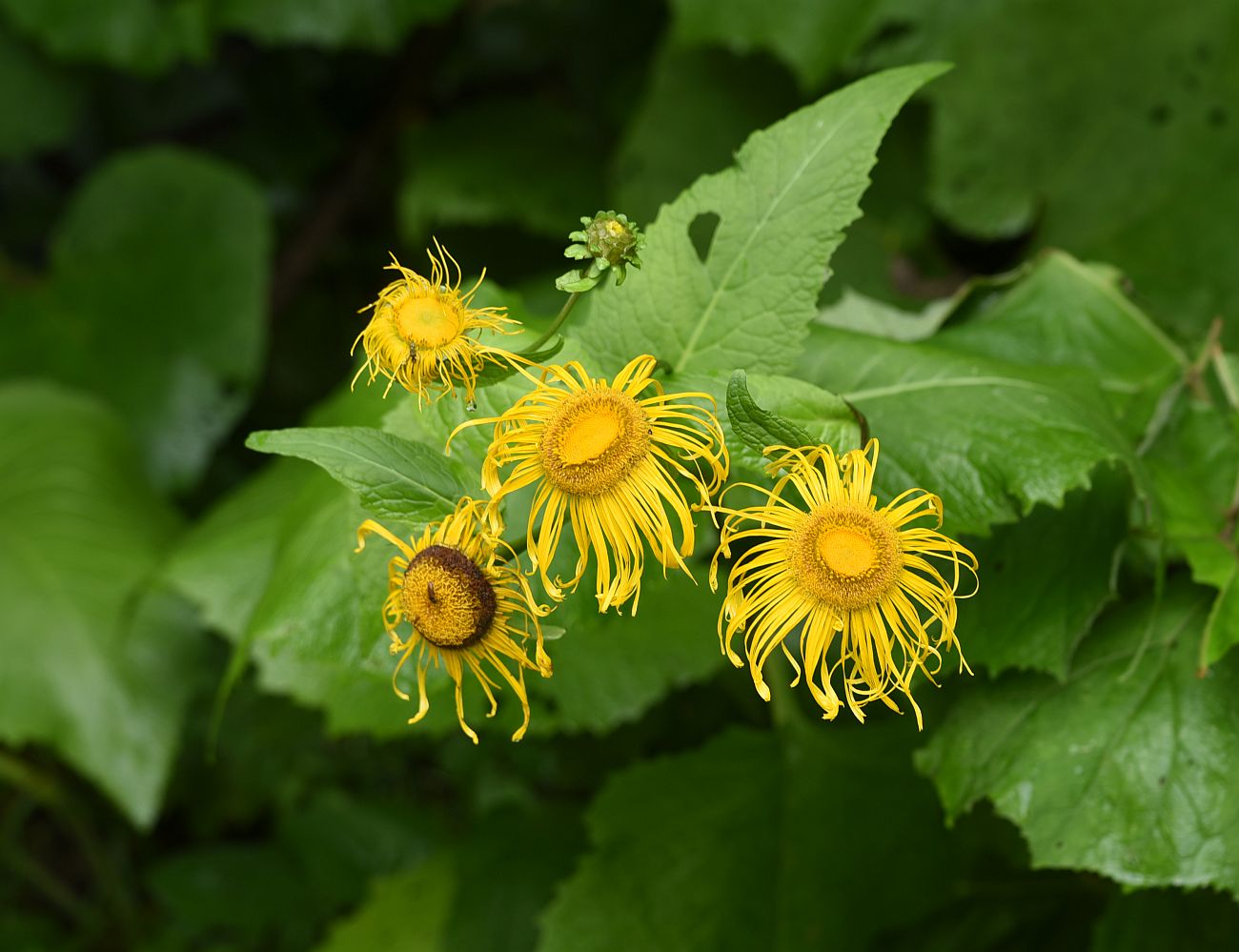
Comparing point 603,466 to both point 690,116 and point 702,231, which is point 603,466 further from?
point 690,116

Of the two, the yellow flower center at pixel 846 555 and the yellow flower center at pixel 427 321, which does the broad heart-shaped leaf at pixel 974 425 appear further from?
the yellow flower center at pixel 427 321

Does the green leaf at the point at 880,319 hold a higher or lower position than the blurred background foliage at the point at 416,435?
higher

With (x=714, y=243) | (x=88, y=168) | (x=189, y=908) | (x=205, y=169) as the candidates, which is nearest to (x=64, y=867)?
(x=189, y=908)

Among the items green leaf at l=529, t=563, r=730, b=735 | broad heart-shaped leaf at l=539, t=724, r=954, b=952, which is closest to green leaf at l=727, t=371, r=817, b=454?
green leaf at l=529, t=563, r=730, b=735

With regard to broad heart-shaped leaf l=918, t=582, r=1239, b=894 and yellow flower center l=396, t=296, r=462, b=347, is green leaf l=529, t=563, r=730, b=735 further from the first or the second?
yellow flower center l=396, t=296, r=462, b=347

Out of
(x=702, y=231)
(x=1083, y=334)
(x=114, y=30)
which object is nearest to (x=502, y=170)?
(x=702, y=231)

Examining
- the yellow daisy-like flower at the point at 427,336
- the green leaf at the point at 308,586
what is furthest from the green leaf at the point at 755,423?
the green leaf at the point at 308,586
